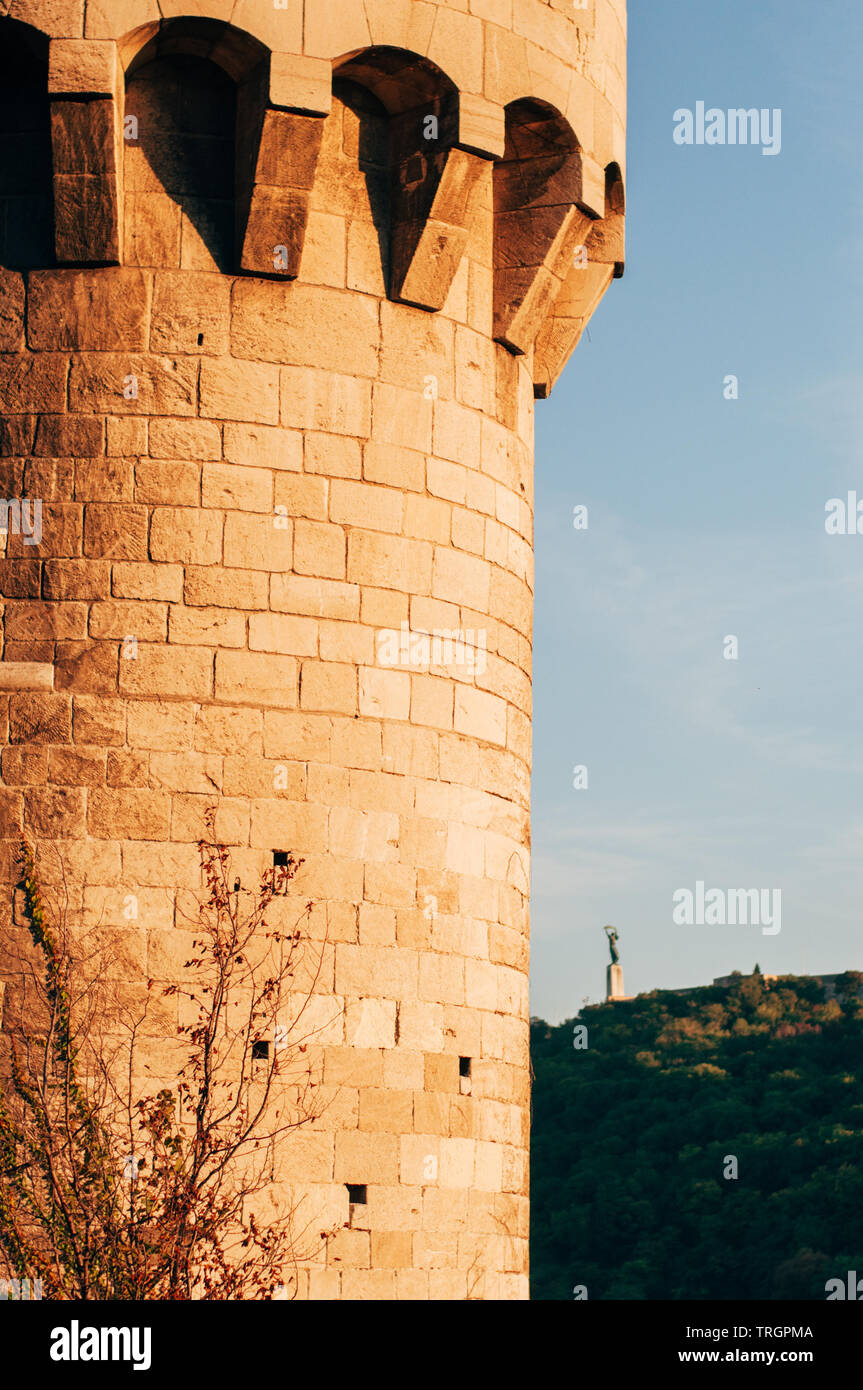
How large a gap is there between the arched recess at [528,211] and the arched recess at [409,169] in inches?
24.7

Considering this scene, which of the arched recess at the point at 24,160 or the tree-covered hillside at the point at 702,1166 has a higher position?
the arched recess at the point at 24,160

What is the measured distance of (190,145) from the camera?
32.8ft

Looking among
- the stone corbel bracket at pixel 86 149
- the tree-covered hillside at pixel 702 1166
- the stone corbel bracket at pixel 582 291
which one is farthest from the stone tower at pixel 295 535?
the tree-covered hillside at pixel 702 1166

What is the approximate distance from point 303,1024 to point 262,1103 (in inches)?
17.1

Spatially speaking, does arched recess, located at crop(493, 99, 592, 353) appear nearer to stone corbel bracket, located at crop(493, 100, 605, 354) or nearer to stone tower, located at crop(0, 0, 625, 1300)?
stone corbel bracket, located at crop(493, 100, 605, 354)

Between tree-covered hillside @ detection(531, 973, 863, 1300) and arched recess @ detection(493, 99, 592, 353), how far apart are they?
27.7m

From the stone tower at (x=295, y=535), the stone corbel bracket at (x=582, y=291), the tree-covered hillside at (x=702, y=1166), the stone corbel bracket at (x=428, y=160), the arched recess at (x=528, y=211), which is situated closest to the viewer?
the stone tower at (x=295, y=535)

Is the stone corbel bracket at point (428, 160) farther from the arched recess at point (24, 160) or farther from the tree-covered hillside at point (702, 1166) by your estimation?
the tree-covered hillside at point (702, 1166)

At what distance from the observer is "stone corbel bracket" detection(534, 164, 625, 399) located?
38.6 ft

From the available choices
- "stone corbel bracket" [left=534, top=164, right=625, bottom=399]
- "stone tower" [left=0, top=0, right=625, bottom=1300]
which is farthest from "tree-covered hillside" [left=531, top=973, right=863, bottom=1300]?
"stone tower" [left=0, top=0, right=625, bottom=1300]

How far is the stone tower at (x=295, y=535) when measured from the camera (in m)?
9.45

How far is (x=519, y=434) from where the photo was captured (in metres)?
11.2
